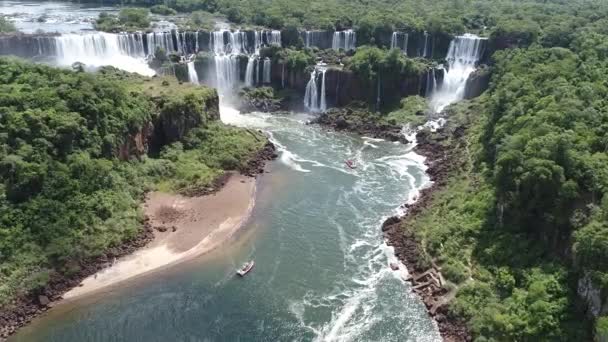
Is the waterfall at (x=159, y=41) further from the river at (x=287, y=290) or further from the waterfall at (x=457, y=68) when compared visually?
the waterfall at (x=457, y=68)

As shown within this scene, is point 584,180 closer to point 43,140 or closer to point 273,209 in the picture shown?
point 273,209

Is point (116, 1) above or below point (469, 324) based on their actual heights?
above

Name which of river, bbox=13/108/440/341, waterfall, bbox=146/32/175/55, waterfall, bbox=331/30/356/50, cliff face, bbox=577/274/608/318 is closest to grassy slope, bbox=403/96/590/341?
cliff face, bbox=577/274/608/318

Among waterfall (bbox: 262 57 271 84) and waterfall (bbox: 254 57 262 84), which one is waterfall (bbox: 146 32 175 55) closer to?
waterfall (bbox: 254 57 262 84)

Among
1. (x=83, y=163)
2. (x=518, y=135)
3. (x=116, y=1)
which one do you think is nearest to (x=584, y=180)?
(x=518, y=135)

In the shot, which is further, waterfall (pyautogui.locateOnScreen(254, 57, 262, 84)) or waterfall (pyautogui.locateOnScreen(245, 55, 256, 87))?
waterfall (pyautogui.locateOnScreen(254, 57, 262, 84))
